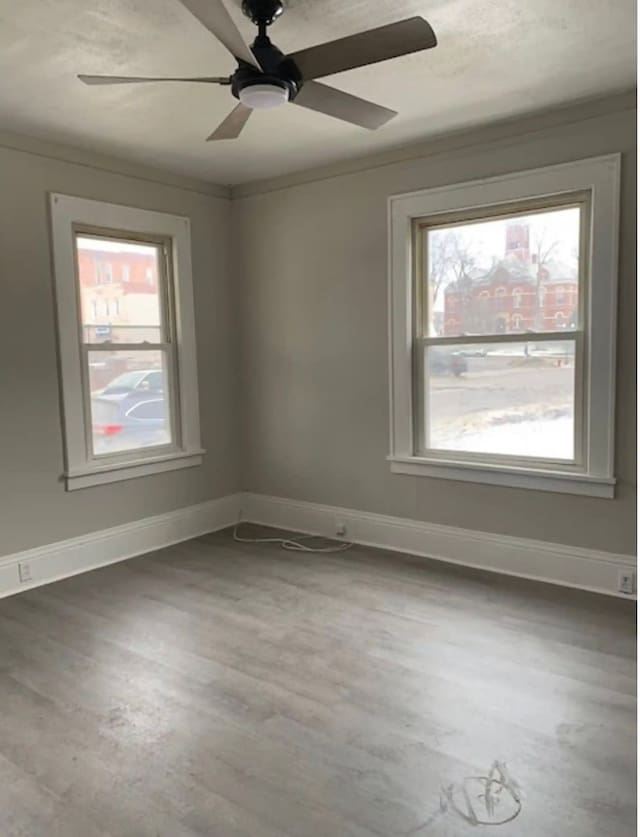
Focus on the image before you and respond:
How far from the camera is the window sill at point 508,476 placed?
11.3ft

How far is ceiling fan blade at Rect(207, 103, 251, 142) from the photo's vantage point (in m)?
2.57

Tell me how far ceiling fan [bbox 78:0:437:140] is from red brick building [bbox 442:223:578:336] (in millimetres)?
1498

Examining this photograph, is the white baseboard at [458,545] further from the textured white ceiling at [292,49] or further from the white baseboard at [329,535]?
the textured white ceiling at [292,49]

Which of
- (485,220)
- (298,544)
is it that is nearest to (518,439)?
(485,220)

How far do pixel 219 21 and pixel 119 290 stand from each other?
2548 millimetres

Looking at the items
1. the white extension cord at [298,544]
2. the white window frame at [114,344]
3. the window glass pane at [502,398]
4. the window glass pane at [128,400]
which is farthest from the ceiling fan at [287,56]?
the white extension cord at [298,544]

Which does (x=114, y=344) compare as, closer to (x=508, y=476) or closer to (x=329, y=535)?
(x=329, y=535)

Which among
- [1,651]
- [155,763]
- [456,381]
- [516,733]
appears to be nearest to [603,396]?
[456,381]

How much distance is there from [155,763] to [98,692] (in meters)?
0.58

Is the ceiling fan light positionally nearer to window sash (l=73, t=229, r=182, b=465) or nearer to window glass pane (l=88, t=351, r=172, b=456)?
window sash (l=73, t=229, r=182, b=465)

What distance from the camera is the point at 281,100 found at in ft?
7.57

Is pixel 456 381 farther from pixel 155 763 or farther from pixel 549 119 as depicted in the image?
pixel 155 763

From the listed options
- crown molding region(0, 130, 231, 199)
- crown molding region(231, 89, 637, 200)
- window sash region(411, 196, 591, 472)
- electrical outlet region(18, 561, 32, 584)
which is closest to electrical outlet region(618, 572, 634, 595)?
window sash region(411, 196, 591, 472)

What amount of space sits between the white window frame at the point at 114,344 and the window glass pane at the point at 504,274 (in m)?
1.75
